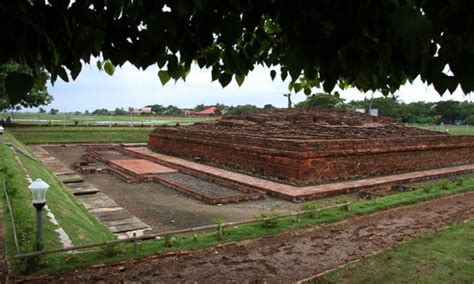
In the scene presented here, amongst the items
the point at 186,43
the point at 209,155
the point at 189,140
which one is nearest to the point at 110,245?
the point at 186,43

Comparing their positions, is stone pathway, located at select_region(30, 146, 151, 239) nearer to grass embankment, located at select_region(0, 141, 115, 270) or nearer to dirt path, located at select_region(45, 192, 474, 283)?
grass embankment, located at select_region(0, 141, 115, 270)

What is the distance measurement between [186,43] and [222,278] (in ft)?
10.8

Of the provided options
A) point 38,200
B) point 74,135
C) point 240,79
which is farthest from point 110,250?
point 74,135

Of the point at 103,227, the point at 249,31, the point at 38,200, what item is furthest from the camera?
the point at 103,227

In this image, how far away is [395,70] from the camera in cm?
181

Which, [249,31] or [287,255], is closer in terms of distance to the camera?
[249,31]

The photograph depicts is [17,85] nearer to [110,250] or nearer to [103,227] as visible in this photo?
[110,250]

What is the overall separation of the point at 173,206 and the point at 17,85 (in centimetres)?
718

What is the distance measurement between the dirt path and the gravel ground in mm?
3387

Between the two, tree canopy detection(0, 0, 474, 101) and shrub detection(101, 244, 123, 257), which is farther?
shrub detection(101, 244, 123, 257)

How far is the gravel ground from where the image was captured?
950cm

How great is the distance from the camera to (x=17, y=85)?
4.06 ft

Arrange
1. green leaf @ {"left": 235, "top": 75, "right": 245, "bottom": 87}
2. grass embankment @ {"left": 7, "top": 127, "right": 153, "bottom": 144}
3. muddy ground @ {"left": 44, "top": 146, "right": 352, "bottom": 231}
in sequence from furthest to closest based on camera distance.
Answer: grass embankment @ {"left": 7, "top": 127, "right": 153, "bottom": 144} → muddy ground @ {"left": 44, "top": 146, "right": 352, "bottom": 231} → green leaf @ {"left": 235, "top": 75, "right": 245, "bottom": 87}

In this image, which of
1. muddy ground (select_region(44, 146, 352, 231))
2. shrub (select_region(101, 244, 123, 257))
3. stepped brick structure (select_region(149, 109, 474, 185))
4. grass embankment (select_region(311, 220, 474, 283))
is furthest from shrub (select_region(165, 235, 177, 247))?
stepped brick structure (select_region(149, 109, 474, 185))
